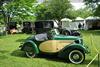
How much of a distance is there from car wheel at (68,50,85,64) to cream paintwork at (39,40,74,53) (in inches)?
28.3

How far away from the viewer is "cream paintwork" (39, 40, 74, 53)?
531 inches

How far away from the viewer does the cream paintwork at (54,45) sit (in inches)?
531

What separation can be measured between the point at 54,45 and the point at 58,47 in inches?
8.4

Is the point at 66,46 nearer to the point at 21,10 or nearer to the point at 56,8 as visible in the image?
the point at 21,10

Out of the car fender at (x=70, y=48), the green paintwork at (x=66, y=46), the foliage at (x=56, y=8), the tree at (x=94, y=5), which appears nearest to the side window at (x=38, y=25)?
the tree at (x=94, y=5)

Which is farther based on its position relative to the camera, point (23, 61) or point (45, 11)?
point (45, 11)

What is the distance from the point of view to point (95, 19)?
5409 cm

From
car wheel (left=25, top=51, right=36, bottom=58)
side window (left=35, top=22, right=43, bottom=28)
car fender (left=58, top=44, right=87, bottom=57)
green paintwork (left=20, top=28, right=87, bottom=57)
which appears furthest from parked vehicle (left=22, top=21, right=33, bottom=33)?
car fender (left=58, top=44, right=87, bottom=57)

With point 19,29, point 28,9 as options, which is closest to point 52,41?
point 28,9

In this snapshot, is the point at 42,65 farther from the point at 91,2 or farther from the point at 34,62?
the point at 91,2

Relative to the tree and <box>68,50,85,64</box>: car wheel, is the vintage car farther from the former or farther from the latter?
the tree

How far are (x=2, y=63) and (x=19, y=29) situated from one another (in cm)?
3507

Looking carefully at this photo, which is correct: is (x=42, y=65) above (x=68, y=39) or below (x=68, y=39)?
below

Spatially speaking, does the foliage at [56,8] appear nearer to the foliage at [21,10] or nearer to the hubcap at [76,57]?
the foliage at [21,10]
